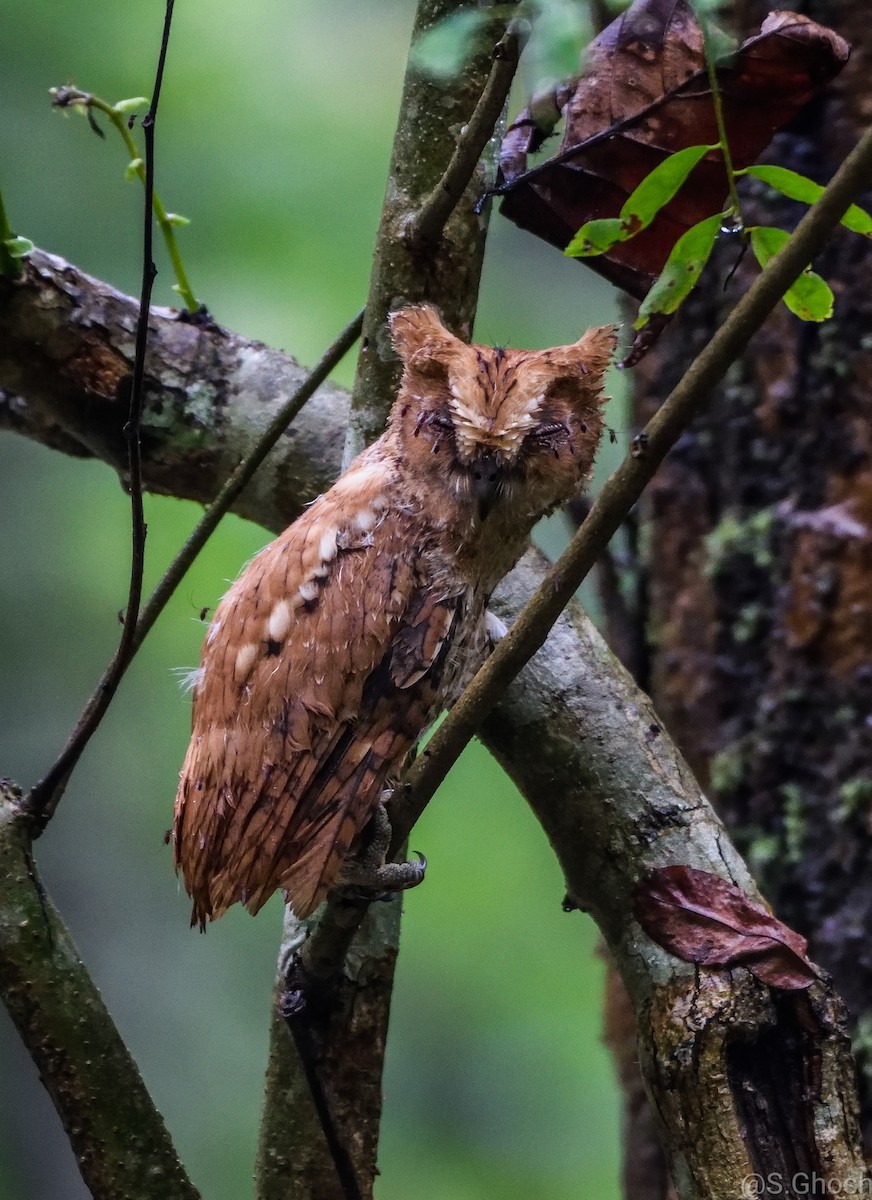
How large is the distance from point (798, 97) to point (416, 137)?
1.69 feet

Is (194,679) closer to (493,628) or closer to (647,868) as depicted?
(493,628)

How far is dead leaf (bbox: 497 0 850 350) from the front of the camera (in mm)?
1395

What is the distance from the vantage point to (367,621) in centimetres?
142

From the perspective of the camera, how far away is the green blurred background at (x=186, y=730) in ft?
12.0

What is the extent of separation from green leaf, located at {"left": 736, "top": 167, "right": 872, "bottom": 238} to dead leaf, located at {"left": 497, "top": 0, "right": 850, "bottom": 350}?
0.31 m

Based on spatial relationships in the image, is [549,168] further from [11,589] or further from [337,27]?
[11,589]

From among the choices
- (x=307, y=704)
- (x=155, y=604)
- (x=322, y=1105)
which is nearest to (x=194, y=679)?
(x=155, y=604)

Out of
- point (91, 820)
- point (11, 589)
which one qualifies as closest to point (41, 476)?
point (11, 589)

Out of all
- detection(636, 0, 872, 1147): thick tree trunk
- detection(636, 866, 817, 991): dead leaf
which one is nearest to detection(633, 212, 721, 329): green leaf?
detection(636, 866, 817, 991): dead leaf

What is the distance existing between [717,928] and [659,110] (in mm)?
1038

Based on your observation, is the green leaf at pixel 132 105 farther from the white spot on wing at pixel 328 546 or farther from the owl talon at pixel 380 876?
the owl talon at pixel 380 876

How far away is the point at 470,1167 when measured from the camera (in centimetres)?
439

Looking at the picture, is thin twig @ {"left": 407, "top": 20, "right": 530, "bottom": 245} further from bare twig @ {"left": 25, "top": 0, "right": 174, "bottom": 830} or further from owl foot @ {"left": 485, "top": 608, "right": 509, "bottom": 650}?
owl foot @ {"left": 485, "top": 608, "right": 509, "bottom": 650}

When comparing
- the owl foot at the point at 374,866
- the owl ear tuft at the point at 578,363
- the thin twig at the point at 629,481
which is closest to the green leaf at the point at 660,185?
the thin twig at the point at 629,481
